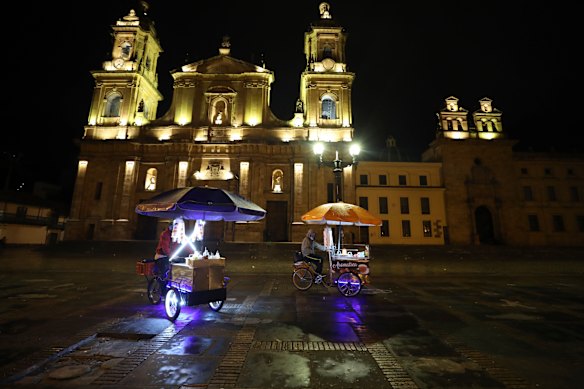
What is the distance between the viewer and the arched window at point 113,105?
30138 millimetres

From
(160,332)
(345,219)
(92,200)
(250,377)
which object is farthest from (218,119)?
(250,377)

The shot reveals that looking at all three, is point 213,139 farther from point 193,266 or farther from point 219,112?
point 193,266

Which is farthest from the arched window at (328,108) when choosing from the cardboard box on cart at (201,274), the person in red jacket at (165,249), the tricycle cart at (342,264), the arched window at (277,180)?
the cardboard box on cart at (201,274)

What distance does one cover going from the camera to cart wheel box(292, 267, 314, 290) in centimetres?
1021

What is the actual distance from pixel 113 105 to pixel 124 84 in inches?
101

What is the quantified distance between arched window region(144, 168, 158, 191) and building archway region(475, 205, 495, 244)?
3587 centimetres

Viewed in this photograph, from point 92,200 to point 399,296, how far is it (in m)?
29.5

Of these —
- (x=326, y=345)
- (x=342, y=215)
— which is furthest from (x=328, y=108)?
(x=326, y=345)

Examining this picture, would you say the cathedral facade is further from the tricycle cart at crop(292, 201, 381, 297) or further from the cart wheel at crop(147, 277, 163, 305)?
the cart wheel at crop(147, 277, 163, 305)

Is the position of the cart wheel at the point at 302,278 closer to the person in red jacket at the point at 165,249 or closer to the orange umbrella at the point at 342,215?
the orange umbrella at the point at 342,215

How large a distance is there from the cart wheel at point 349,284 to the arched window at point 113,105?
101 feet

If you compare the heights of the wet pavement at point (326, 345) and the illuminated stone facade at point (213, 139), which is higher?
the illuminated stone facade at point (213, 139)

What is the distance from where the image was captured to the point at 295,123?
2939 cm

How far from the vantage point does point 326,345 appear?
489cm
